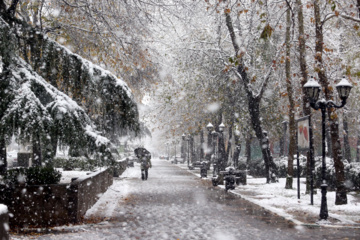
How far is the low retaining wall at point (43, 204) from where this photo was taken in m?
9.95

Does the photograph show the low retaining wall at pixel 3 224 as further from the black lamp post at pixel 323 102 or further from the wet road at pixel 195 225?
the black lamp post at pixel 323 102

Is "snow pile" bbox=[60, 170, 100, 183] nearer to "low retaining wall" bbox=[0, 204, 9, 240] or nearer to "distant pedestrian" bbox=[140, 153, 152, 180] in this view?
"low retaining wall" bbox=[0, 204, 9, 240]

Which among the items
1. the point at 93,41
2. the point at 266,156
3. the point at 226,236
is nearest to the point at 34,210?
the point at 226,236

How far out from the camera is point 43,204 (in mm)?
10195

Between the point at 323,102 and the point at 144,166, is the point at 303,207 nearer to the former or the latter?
the point at 323,102

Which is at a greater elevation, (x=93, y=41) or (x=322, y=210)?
(x=93, y=41)

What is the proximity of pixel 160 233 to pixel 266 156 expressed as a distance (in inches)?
623

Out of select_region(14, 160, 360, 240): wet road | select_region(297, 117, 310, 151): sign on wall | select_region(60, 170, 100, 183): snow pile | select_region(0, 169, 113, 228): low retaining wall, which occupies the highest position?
select_region(297, 117, 310, 151): sign on wall

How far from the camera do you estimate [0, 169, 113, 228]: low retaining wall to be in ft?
32.7

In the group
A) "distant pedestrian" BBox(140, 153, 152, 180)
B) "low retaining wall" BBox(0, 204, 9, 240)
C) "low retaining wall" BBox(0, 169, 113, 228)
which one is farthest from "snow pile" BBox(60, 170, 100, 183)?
"distant pedestrian" BBox(140, 153, 152, 180)

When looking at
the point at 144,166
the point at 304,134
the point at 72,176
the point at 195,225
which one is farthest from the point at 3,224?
the point at 144,166

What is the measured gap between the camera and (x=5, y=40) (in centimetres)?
857

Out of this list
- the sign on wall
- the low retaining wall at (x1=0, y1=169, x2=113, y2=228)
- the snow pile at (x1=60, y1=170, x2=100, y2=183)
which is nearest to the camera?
the low retaining wall at (x1=0, y1=169, x2=113, y2=228)

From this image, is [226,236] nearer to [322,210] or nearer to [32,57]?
[322,210]
